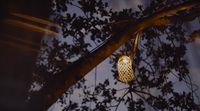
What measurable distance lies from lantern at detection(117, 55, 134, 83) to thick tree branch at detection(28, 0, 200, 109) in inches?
10.3

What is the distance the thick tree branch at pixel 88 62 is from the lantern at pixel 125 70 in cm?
26

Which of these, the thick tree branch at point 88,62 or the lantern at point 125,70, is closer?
the thick tree branch at point 88,62

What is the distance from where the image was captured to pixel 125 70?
4223mm

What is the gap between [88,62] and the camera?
4277mm

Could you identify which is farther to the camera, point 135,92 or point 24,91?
point 135,92

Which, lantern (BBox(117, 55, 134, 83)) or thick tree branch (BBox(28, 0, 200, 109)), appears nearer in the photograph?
thick tree branch (BBox(28, 0, 200, 109))

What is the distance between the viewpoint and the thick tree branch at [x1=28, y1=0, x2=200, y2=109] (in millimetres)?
4051

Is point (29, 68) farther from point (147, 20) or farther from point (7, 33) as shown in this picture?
point (147, 20)

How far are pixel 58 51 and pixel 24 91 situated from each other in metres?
5.47

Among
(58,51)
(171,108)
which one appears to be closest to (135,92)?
(171,108)

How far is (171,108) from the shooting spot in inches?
244

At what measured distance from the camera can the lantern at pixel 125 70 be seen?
418 centimetres

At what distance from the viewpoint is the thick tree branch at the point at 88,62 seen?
405 centimetres

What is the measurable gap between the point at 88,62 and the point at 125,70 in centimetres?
53
